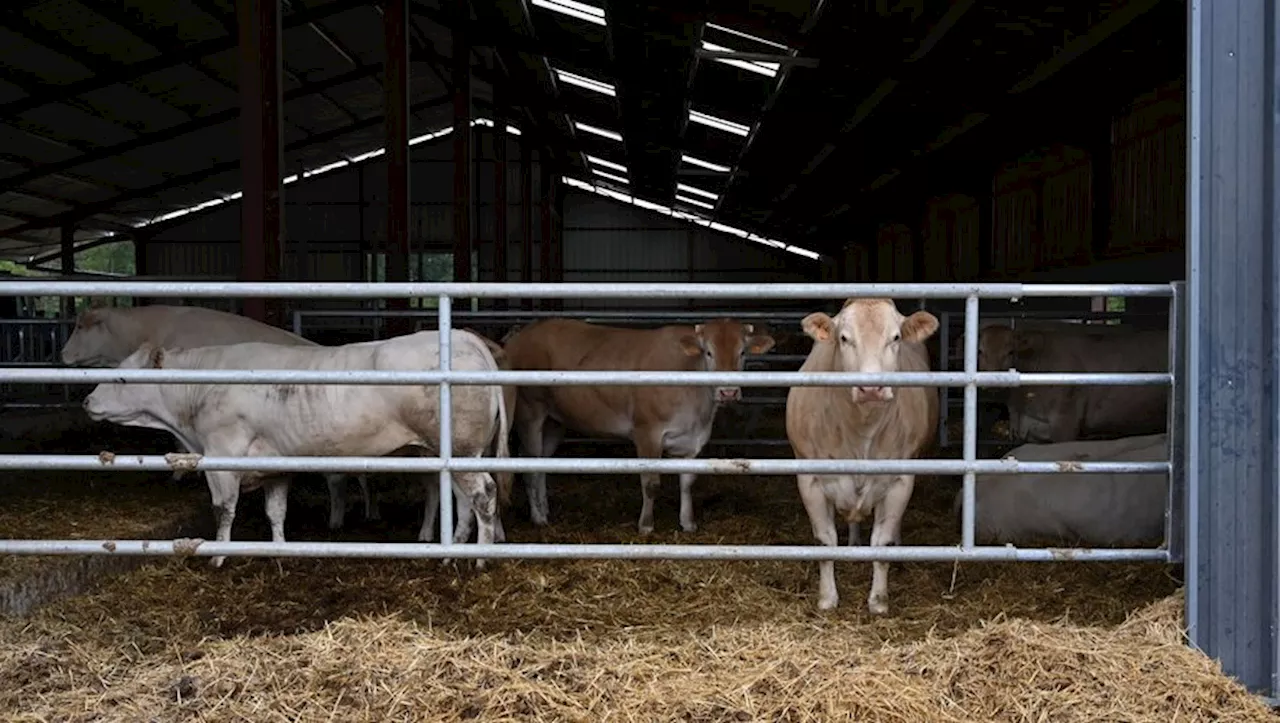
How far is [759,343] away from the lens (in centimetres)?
758

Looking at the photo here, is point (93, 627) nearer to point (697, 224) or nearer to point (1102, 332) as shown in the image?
point (1102, 332)

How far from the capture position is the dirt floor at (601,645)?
386 cm

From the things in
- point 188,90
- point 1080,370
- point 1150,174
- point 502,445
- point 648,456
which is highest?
point 188,90

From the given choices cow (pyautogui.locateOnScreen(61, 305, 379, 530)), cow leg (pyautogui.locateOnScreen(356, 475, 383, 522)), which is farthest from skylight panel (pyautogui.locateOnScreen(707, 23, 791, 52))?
cow leg (pyautogui.locateOnScreen(356, 475, 383, 522))

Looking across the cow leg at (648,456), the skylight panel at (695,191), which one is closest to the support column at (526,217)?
the skylight panel at (695,191)

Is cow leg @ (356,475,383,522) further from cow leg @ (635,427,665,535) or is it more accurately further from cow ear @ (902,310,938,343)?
cow ear @ (902,310,938,343)

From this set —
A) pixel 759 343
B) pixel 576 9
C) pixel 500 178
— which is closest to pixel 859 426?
pixel 759 343

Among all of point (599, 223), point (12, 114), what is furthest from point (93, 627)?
point (599, 223)

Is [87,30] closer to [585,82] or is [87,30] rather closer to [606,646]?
[585,82]

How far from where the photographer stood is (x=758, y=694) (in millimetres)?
3904

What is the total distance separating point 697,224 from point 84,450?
29.3 meters

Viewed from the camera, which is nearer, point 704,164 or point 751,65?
point 751,65

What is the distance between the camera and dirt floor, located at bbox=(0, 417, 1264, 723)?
3857 millimetres

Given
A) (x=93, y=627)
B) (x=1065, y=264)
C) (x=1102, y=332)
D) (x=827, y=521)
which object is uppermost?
(x=1065, y=264)
